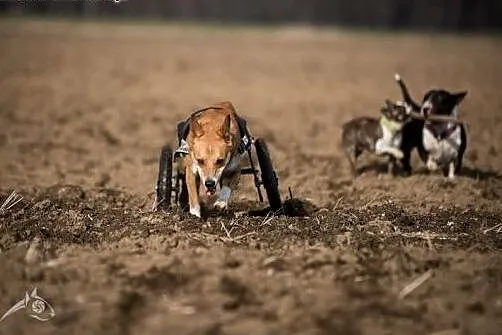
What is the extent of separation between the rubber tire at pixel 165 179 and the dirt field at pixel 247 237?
228mm

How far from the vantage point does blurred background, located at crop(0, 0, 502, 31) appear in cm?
6631

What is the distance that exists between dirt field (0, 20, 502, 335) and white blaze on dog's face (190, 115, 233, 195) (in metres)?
0.53

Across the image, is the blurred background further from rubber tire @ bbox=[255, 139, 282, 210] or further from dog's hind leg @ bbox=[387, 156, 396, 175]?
rubber tire @ bbox=[255, 139, 282, 210]

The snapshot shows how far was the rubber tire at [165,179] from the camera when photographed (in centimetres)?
827

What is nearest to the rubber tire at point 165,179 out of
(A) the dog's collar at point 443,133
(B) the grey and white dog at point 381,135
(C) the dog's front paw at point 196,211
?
(C) the dog's front paw at point 196,211

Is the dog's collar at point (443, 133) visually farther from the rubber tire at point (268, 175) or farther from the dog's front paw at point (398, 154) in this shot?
the rubber tire at point (268, 175)

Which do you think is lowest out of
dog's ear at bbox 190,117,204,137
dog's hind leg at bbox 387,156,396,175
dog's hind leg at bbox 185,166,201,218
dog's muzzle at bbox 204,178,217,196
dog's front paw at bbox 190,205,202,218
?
dog's hind leg at bbox 387,156,396,175

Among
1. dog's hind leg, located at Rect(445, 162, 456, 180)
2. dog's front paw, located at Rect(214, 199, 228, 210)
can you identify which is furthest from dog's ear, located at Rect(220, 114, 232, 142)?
dog's hind leg, located at Rect(445, 162, 456, 180)

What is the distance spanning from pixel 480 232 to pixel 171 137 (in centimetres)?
889

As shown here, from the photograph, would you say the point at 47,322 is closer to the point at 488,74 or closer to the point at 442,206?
the point at 442,206

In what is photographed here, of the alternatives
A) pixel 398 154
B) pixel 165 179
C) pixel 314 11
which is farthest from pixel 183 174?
pixel 314 11

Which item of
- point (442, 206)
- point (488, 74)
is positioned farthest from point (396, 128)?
point (488, 74)

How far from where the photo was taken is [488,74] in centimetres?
3088

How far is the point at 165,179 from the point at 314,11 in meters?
67.7
